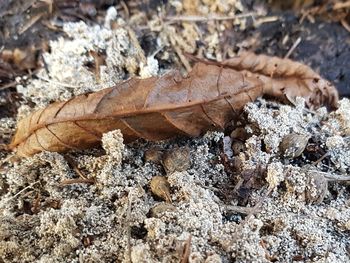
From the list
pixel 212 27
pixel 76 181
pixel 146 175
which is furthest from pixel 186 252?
pixel 212 27

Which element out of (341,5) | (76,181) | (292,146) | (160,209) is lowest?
(160,209)

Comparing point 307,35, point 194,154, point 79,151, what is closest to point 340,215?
point 194,154

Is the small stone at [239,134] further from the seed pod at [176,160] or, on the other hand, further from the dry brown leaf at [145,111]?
the seed pod at [176,160]

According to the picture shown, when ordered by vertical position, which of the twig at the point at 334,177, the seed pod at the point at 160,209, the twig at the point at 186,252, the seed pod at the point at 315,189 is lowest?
the twig at the point at 186,252

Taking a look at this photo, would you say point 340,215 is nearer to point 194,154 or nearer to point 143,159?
point 194,154

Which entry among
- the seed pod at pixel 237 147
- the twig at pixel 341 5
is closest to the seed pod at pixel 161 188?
the seed pod at pixel 237 147

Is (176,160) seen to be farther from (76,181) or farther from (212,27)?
(212,27)
